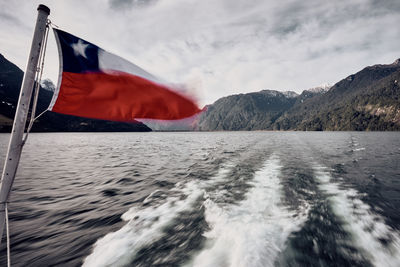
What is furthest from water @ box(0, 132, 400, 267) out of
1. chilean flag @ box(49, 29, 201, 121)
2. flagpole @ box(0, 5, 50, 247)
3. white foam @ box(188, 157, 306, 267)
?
chilean flag @ box(49, 29, 201, 121)

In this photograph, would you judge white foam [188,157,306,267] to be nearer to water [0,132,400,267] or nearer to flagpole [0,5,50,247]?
water [0,132,400,267]

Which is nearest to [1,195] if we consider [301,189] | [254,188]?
[254,188]

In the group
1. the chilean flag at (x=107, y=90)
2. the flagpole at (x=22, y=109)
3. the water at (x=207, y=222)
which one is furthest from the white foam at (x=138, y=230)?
the chilean flag at (x=107, y=90)

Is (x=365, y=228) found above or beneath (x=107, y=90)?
beneath

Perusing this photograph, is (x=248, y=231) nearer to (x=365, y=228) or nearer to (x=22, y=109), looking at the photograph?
(x=365, y=228)

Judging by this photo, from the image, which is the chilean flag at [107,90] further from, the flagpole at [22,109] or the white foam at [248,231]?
the white foam at [248,231]

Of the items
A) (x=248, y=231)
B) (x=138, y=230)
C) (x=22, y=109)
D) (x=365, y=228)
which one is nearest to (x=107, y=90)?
(x=22, y=109)
